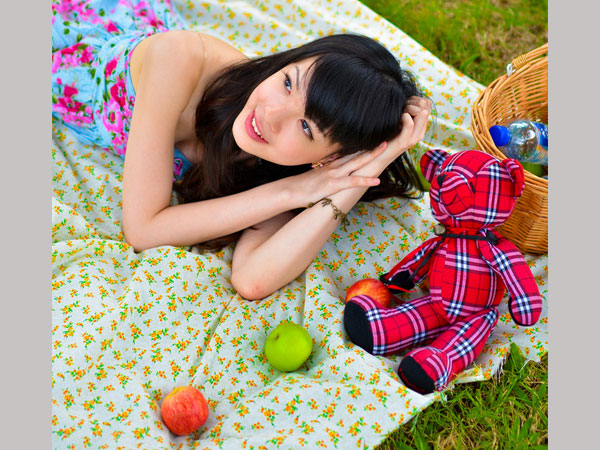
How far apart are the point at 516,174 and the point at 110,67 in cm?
148

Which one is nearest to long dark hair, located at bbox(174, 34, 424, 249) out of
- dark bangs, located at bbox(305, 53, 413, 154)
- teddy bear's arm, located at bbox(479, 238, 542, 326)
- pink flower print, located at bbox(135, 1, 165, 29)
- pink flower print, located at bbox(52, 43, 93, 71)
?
dark bangs, located at bbox(305, 53, 413, 154)

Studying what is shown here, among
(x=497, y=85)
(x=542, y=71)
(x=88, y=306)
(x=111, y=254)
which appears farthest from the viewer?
(x=542, y=71)

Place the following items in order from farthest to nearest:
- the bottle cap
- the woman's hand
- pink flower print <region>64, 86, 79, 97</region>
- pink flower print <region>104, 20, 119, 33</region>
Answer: pink flower print <region>104, 20, 119, 33</region>
pink flower print <region>64, 86, 79, 97</region>
the bottle cap
the woman's hand

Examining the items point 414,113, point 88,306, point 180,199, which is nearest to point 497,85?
point 414,113

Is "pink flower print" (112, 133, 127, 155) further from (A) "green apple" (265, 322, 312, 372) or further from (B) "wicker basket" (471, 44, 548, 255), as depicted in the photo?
(B) "wicker basket" (471, 44, 548, 255)

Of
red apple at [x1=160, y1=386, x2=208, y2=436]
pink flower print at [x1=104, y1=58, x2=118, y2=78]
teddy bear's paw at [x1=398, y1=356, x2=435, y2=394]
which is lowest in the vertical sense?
red apple at [x1=160, y1=386, x2=208, y2=436]

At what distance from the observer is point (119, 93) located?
219cm

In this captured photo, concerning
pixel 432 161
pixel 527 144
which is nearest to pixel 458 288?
pixel 432 161

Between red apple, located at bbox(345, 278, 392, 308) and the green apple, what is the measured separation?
24cm

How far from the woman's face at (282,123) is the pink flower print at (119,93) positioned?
611 mm

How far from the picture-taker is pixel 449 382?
1714mm

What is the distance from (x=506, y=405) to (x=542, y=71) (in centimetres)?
132

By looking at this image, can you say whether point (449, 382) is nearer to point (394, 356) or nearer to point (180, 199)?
point (394, 356)

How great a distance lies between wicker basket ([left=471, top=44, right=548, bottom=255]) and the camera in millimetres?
1915
